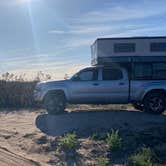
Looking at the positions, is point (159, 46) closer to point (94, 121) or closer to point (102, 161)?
point (94, 121)

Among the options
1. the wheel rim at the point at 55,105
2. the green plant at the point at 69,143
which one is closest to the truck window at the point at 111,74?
the wheel rim at the point at 55,105

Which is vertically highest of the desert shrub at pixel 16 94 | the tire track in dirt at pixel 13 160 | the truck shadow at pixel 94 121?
the desert shrub at pixel 16 94

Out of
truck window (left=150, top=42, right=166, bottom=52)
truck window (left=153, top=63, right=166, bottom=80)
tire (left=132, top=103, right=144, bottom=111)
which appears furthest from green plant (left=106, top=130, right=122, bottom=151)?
truck window (left=150, top=42, right=166, bottom=52)

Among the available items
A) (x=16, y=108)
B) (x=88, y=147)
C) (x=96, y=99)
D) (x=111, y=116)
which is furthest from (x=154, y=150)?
(x=16, y=108)

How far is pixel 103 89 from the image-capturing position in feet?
57.1

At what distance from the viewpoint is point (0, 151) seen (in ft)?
36.1

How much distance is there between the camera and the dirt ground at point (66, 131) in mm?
10695

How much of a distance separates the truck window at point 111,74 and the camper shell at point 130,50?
331mm

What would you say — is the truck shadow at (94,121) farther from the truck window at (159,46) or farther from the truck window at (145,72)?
the truck window at (159,46)

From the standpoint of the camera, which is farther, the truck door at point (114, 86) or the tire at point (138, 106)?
the tire at point (138, 106)

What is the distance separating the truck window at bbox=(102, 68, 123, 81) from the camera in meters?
17.5

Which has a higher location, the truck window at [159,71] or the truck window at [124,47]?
the truck window at [124,47]

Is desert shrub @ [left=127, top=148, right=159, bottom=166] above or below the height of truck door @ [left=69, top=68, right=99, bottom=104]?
below

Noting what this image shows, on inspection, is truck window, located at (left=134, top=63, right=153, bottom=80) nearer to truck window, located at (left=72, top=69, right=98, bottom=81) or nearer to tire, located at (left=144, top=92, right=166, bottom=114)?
tire, located at (left=144, top=92, right=166, bottom=114)
